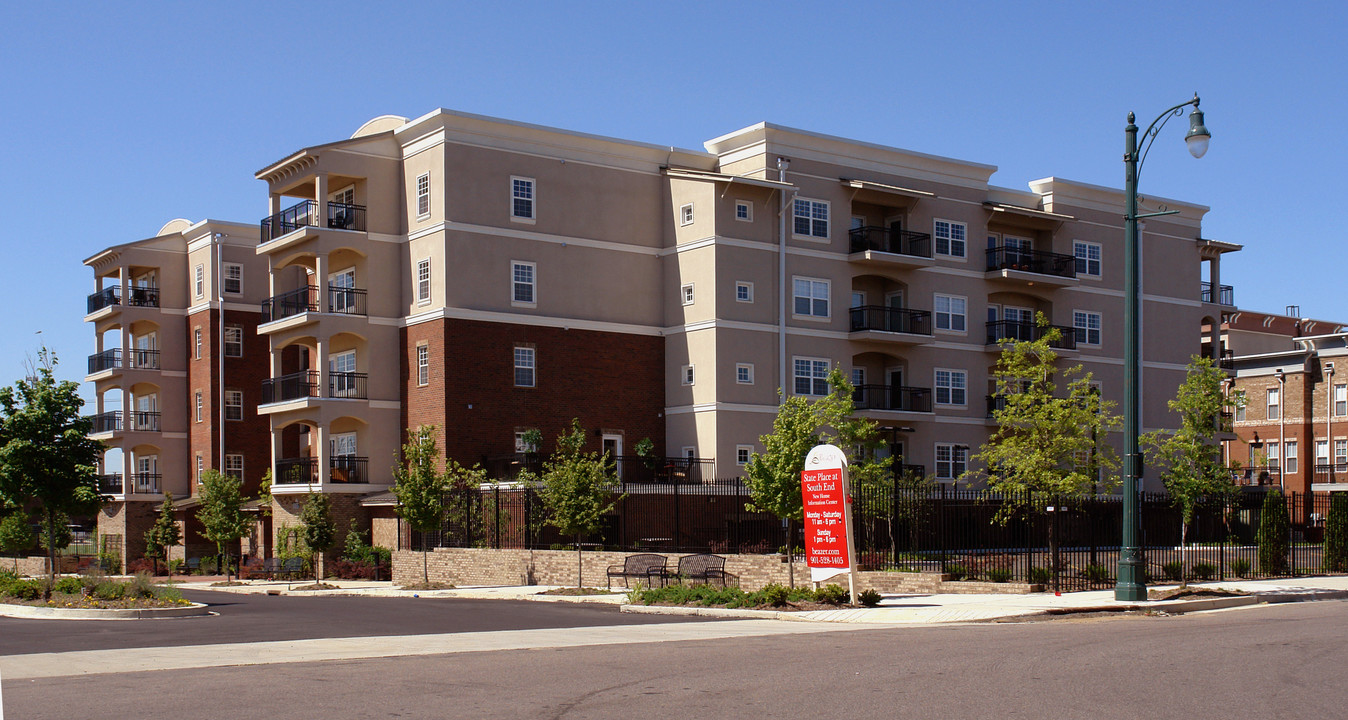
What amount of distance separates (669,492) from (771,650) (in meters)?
26.2

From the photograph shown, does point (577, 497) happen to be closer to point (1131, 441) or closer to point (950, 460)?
point (1131, 441)

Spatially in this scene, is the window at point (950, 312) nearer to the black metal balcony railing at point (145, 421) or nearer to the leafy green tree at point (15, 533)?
the black metal balcony railing at point (145, 421)

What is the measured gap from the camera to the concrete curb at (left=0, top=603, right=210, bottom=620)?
2544 cm

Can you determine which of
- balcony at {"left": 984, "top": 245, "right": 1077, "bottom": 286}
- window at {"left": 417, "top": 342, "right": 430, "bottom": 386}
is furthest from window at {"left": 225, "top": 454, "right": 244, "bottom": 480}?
balcony at {"left": 984, "top": 245, "right": 1077, "bottom": 286}

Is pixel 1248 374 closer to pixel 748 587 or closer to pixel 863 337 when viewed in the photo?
pixel 863 337

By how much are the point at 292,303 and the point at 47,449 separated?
1758 cm

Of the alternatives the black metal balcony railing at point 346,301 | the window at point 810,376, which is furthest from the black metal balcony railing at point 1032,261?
the black metal balcony railing at point 346,301

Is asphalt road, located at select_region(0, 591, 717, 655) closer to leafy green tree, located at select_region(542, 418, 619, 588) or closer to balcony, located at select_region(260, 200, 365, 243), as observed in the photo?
leafy green tree, located at select_region(542, 418, 619, 588)

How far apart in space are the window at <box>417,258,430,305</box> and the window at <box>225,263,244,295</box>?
1769cm

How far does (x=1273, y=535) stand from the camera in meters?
32.0

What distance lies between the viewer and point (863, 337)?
166ft

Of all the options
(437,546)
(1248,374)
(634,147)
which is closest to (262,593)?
(437,546)

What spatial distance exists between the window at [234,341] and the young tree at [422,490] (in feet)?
80.1

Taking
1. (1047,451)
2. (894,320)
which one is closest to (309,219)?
(894,320)
